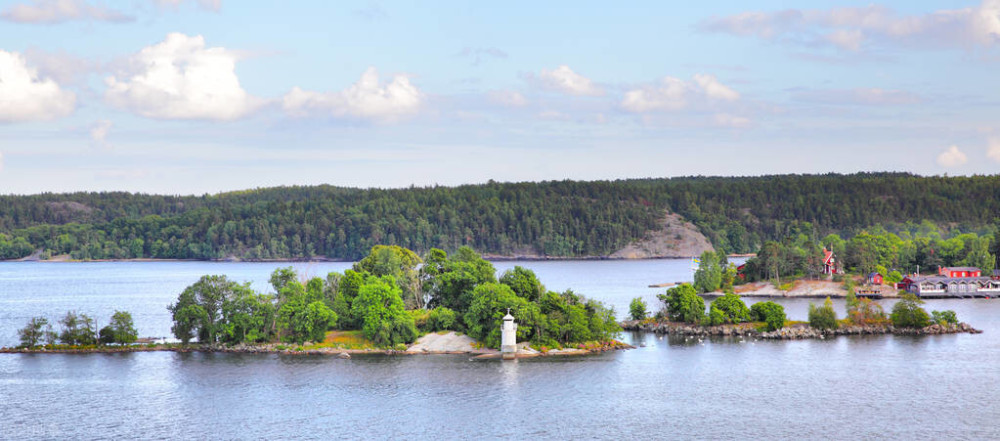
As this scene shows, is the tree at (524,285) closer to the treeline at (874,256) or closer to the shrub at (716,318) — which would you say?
the shrub at (716,318)

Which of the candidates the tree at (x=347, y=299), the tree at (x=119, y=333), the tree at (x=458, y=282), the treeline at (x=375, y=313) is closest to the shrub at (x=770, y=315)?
the treeline at (x=375, y=313)

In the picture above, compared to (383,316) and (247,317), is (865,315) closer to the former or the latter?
(383,316)

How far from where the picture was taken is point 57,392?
207 feet

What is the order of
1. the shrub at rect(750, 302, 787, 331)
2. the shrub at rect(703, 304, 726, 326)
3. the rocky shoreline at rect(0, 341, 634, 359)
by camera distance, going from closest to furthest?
the rocky shoreline at rect(0, 341, 634, 359)
the shrub at rect(750, 302, 787, 331)
the shrub at rect(703, 304, 726, 326)

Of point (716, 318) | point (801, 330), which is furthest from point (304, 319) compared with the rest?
point (801, 330)

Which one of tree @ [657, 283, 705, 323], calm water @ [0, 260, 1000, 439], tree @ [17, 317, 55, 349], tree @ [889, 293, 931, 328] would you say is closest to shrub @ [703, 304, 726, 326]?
tree @ [657, 283, 705, 323]

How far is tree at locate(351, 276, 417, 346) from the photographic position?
78.4 metres

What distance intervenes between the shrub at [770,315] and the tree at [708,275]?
39857 mm

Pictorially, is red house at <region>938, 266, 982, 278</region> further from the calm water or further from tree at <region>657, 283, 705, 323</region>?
tree at <region>657, 283, 705, 323</region>

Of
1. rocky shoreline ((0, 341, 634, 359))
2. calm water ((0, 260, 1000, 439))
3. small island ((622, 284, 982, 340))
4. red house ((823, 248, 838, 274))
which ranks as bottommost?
calm water ((0, 260, 1000, 439))

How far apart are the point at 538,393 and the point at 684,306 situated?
32.6 m

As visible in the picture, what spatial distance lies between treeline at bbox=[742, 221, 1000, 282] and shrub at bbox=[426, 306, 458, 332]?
2595 inches

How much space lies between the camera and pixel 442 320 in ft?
265

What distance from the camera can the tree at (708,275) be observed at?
13038 cm
